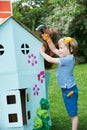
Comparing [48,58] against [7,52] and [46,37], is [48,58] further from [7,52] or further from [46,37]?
[7,52]

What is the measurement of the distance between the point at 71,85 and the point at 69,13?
11.3m

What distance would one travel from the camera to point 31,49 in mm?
4758

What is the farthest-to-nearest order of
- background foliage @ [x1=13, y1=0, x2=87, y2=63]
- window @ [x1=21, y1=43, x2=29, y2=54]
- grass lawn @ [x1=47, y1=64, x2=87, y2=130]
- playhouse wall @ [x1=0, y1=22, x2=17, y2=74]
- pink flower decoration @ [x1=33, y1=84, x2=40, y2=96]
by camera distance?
background foliage @ [x1=13, y1=0, x2=87, y2=63] → grass lawn @ [x1=47, y1=64, x2=87, y2=130] → pink flower decoration @ [x1=33, y1=84, x2=40, y2=96] → window @ [x1=21, y1=43, x2=29, y2=54] → playhouse wall @ [x1=0, y1=22, x2=17, y2=74]

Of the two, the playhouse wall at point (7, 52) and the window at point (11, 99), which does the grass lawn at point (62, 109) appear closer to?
the window at point (11, 99)

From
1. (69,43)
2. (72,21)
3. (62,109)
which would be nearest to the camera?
(69,43)

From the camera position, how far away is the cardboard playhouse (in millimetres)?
4582

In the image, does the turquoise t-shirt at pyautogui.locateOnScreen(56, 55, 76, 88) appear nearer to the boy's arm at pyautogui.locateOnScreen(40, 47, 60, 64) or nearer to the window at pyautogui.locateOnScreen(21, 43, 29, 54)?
the boy's arm at pyautogui.locateOnScreen(40, 47, 60, 64)

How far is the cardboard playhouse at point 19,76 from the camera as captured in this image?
→ 458 centimetres

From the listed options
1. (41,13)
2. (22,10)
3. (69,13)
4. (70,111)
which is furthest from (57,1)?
(70,111)

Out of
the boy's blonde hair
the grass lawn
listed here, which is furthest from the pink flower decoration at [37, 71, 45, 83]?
the grass lawn

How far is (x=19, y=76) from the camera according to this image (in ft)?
15.1

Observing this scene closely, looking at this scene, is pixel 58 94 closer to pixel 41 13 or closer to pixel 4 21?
pixel 4 21

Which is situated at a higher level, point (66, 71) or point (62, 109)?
point (66, 71)

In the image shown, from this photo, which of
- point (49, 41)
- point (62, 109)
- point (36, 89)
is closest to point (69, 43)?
point (49, 41)
